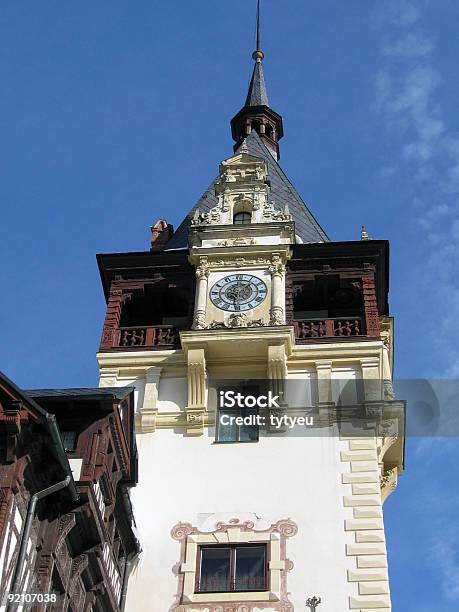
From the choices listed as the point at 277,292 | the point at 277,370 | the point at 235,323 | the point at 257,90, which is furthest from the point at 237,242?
the point at 257,90

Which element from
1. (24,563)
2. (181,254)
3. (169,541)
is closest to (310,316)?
(181,254)

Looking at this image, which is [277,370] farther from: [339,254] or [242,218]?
[242,218]

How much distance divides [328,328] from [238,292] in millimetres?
2271

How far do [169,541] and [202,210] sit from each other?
12.2 metres

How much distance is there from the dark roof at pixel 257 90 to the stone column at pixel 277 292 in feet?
57.6

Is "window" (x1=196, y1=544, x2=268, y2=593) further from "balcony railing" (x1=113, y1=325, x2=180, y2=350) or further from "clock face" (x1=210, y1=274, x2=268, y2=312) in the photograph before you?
"clock face" (x1=210, y1=274, x2=268, y2=312)

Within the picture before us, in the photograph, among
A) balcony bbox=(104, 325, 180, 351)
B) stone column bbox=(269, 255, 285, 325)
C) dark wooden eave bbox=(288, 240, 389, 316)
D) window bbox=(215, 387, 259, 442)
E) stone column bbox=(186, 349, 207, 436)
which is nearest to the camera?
window bbox=(215, 387, 259, 442)

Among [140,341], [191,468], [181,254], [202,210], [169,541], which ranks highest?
[202,210]

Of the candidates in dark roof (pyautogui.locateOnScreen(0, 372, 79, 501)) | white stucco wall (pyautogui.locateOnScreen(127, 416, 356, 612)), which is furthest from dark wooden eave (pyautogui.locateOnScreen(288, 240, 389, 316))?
dark roof (pyautogui.locateOnScreen(0, 372, 79, 501))

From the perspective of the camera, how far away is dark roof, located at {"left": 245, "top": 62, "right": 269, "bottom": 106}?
4044 centimetres

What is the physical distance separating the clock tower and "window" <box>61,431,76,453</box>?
438 centimetres

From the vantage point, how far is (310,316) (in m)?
24.1

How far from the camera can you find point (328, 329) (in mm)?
22516

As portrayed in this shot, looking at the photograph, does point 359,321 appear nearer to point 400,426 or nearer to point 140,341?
point 400,426
